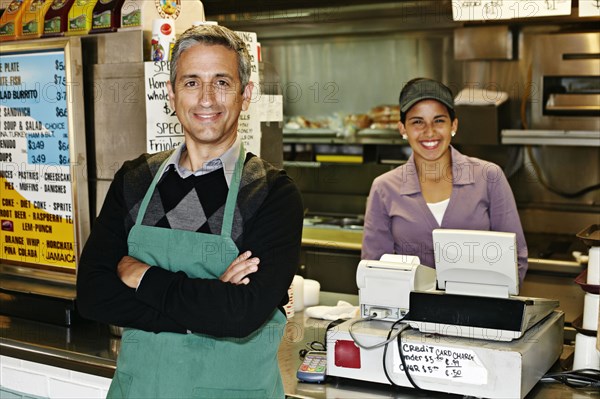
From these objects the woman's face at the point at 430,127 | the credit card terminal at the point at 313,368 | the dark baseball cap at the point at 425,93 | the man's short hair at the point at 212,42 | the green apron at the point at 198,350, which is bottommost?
the credit card terminal at the point at 313,368

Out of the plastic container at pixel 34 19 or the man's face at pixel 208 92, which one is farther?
the plastic container at pixel 34 19

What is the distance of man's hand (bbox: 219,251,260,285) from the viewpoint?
2.03 meters

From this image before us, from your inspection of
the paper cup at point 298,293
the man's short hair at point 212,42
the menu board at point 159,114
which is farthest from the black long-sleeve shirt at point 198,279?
the paper cup at point 298,293

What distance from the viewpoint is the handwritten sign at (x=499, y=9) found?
344cm

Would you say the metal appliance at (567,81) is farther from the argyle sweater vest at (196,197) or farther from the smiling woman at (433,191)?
the argyle sweater vest at (196,197)

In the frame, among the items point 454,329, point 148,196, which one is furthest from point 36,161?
point 454,329

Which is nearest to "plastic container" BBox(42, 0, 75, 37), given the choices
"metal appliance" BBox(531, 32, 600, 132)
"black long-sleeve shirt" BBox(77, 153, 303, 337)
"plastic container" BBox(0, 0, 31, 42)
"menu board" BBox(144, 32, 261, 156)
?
"plastic container" BBox(0, 0, 31, 42)

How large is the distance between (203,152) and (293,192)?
279 millimetres

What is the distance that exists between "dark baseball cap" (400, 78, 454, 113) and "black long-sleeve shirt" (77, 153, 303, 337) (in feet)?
4.30

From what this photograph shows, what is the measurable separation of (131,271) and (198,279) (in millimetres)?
220

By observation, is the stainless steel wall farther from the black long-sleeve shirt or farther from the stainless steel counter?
the black long-sleeve shirt

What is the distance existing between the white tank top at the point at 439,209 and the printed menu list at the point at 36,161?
152 cm

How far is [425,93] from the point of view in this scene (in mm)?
3332

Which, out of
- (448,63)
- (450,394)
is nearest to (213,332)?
(450,394)
